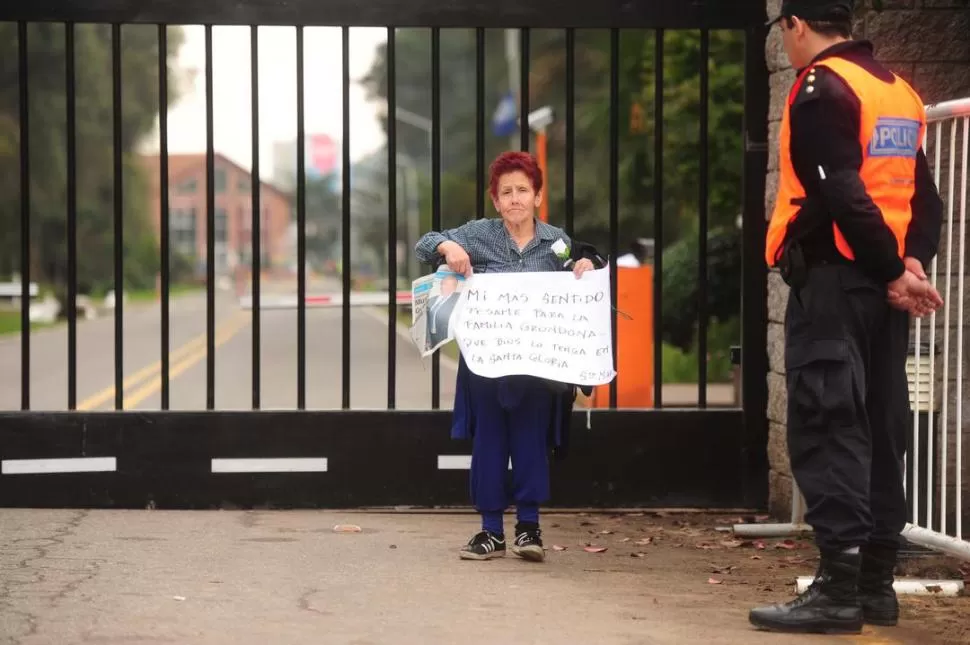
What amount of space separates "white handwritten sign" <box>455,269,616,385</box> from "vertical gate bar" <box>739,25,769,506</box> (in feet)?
4.96

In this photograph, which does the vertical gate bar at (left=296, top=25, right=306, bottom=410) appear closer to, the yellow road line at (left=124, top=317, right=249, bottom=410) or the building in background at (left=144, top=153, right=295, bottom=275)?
the yellow road line at (left=124, top=317, right=249, bottom=410)

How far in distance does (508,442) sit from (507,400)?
0.21 meters

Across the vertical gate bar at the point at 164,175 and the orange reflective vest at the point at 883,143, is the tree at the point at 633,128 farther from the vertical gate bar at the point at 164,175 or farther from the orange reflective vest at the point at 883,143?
the orange reflective vest at the point at 883,143

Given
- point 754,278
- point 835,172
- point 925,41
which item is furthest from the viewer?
point 754,278

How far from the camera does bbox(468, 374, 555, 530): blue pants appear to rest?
21.5 ft

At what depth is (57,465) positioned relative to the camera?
7.67 metres

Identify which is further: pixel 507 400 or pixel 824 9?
pixel 507 400

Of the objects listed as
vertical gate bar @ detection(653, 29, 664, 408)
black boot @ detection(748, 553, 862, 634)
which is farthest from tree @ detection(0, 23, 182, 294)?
black boot @ detection(748, 553, 862, 634)

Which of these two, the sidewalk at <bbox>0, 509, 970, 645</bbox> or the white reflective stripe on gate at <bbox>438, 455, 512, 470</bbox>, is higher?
the white reflective stripe on gate at <bbox>438, 455, 512, 470</bbox>

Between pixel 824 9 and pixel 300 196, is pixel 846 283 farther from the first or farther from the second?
pixel 300 196

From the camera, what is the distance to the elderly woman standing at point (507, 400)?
21.4ft

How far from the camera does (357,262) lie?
12175 cm

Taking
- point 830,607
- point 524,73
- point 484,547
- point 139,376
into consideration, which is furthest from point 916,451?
point 139,376

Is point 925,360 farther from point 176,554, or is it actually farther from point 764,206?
point 176,554
